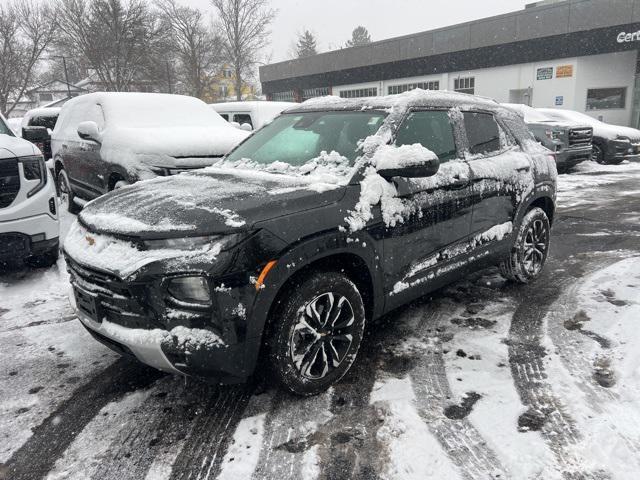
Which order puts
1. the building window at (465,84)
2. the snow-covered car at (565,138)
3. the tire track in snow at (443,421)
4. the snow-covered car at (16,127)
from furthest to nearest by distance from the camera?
the building window at (465,84) → the snow-covered car at (565,138) → the snow-covered car at (16,127) → the tire track in snow at (443,421)

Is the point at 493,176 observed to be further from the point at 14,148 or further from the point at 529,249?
the point at 14,148

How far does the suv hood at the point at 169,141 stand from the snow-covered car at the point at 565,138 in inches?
353

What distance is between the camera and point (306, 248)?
2.63 meters

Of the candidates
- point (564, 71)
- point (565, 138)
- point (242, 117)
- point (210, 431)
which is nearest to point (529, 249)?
point (210, 431)

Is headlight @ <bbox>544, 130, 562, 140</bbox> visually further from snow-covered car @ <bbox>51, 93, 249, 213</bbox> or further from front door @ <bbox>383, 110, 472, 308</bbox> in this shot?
front door @ <bbox>383, 110, 472, 308</bbox>

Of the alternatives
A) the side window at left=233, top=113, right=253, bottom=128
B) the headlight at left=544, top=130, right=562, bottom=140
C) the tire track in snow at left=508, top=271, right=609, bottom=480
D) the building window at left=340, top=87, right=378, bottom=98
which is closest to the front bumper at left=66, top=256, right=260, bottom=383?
the tire track in snow at left=508, top=271, right=609, bottom=480

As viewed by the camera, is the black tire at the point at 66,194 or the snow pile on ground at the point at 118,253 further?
the black tire at the point at 66,194

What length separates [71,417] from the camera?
279 cm

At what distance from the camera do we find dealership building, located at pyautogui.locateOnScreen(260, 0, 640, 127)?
21.5m

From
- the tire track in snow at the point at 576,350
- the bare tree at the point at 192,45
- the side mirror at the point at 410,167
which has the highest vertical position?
the bare tree at the point at 192,45

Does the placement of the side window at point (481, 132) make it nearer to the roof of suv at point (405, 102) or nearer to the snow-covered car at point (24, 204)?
the roof of suv at point (405, 102)

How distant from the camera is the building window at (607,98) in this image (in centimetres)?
2281

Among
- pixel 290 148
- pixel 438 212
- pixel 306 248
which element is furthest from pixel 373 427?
pixel 290 148

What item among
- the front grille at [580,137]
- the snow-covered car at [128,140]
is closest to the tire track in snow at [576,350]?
the snow-covered car at [128,140]
